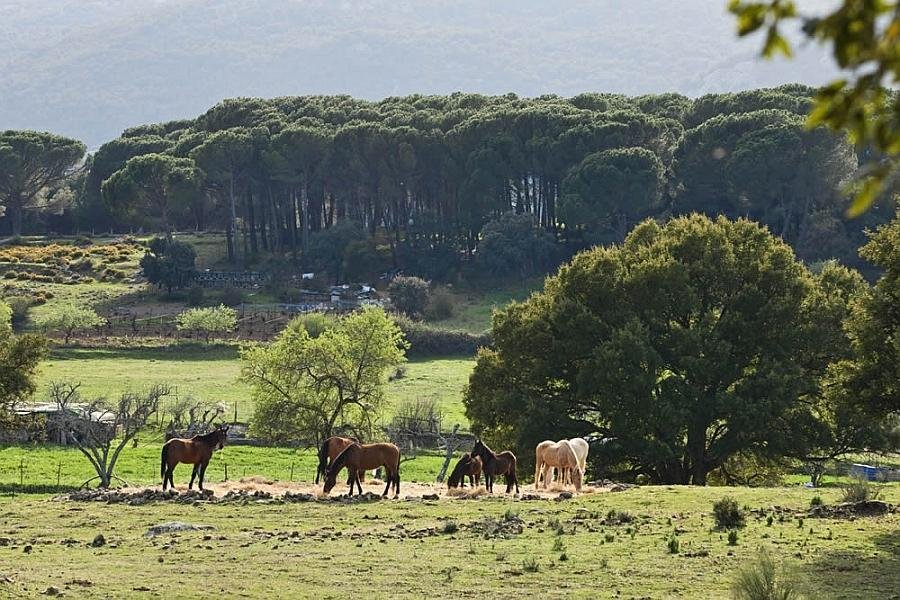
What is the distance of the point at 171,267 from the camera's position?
88750 millimetres

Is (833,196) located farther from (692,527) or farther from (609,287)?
(692,527)

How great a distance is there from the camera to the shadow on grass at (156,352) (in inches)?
2687

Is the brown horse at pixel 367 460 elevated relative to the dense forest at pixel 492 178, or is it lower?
lower

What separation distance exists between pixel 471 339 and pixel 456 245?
2243cm

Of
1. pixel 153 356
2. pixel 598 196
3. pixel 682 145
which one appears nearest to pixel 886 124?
pixel 153 356

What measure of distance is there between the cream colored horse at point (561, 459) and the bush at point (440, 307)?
4999 cm

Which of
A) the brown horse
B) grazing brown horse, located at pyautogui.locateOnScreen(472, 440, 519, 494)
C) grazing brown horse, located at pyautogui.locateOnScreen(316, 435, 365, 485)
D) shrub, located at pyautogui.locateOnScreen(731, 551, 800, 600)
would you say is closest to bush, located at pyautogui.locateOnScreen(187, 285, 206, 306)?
grazing brown horse, located at pyautogui.locateOnScreen(316, 435, 365, 485)

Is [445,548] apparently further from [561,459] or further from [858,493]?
[561,459]

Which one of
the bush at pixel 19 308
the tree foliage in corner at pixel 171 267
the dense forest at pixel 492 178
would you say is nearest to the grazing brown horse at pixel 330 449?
the bush at pixel 19 308

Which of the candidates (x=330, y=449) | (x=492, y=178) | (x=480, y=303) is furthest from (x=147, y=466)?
(x=492, y=178)

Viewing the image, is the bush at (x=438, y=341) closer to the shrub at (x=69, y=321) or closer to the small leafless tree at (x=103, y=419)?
the shrub at (x=69, y=321)

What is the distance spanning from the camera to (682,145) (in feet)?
304

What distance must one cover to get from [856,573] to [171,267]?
74.4 metres

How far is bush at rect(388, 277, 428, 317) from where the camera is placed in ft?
267
